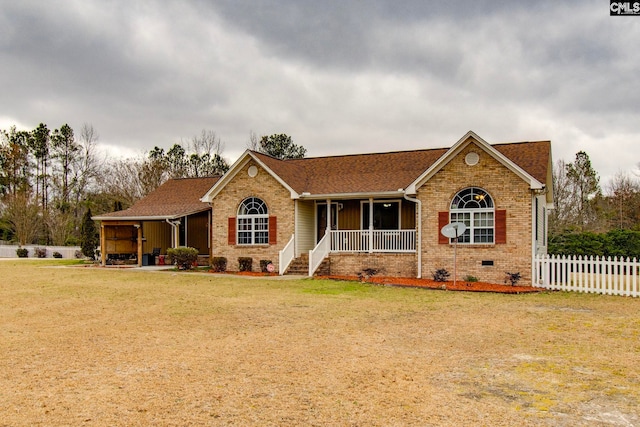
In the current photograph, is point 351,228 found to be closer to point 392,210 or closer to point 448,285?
point 392,210

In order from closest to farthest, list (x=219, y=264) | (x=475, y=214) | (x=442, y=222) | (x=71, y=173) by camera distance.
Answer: (x=475, y=214) → (x=442, y=222) → (x=219, y=264) → (x=71, y=173)

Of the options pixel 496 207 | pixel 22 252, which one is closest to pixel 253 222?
pixel 496 207

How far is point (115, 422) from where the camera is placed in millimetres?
4555

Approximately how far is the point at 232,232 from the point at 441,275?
9449 mm

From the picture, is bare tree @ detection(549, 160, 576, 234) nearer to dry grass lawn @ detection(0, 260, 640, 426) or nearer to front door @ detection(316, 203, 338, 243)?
front door @ detection(316, 203, 338, 243)

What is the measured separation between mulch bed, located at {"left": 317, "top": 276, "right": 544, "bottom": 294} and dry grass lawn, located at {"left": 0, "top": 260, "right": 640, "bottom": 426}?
2513 millimetres

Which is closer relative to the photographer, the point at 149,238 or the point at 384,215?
the point at 384,215

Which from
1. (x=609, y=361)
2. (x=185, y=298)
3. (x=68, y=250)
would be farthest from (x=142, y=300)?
(x=68, y=250)

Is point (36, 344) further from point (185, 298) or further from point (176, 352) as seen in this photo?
point (185, 298)

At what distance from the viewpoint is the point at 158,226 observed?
89.8 feet

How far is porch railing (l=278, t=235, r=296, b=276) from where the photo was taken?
20.1 metres

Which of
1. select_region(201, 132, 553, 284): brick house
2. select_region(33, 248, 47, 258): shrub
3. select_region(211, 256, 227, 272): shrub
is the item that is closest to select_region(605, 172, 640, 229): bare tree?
select_region(201, 132, 553, 284): brick house

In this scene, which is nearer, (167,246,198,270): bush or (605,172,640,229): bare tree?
(167,246,198,270): bush

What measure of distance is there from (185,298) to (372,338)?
6.59 m
